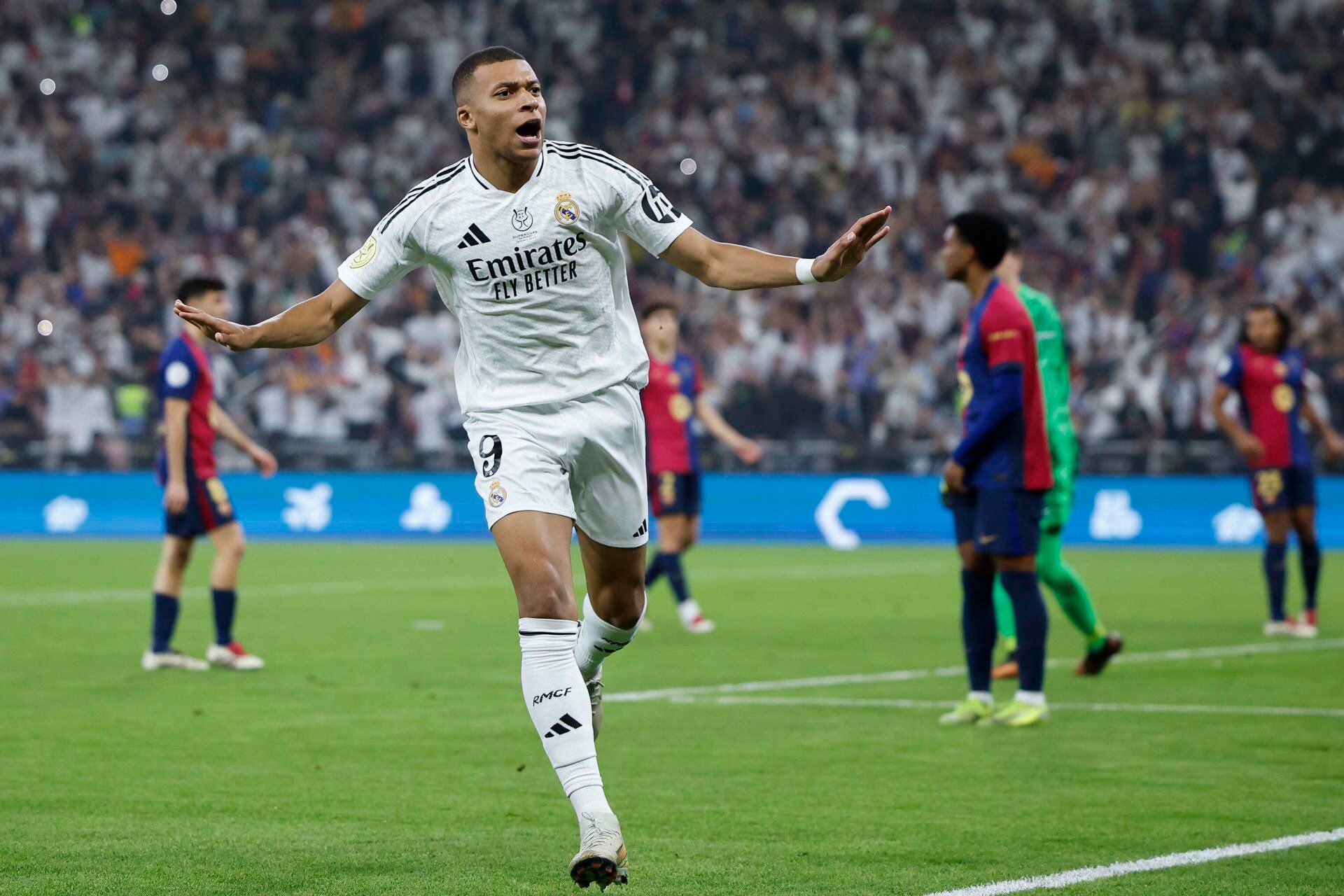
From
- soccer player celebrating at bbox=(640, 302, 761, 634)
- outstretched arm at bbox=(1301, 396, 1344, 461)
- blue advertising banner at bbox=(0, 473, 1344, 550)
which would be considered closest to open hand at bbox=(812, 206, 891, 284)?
soccer player celebrating at bbox=(640, 302, 761, 634)

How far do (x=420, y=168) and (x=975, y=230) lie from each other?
938 inches

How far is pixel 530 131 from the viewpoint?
570 centimetres

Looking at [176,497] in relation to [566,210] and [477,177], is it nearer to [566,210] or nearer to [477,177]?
[477,177]

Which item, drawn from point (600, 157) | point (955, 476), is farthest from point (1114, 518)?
point (600, 157)

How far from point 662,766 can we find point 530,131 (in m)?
2.88

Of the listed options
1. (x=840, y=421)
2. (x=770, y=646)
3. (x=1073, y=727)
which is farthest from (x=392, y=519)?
(x=1073, y=727)

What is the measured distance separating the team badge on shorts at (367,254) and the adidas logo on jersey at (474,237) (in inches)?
12.2

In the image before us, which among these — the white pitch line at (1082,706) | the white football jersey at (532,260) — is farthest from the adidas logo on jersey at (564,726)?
the white pitch line at (1082,706)

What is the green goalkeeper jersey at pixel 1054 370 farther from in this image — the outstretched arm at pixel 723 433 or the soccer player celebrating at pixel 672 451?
the outstretched arm at pixel 723 433

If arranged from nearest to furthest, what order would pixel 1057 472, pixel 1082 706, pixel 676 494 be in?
pixel 1082 706 < pixel 1057 472 < pixel 676 494

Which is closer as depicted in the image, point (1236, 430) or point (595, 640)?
point (595, 640)

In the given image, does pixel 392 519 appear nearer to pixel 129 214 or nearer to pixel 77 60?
pixel 129 214

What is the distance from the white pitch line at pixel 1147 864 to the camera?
5.14 meters

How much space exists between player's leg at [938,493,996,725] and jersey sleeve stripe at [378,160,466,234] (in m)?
3.67
